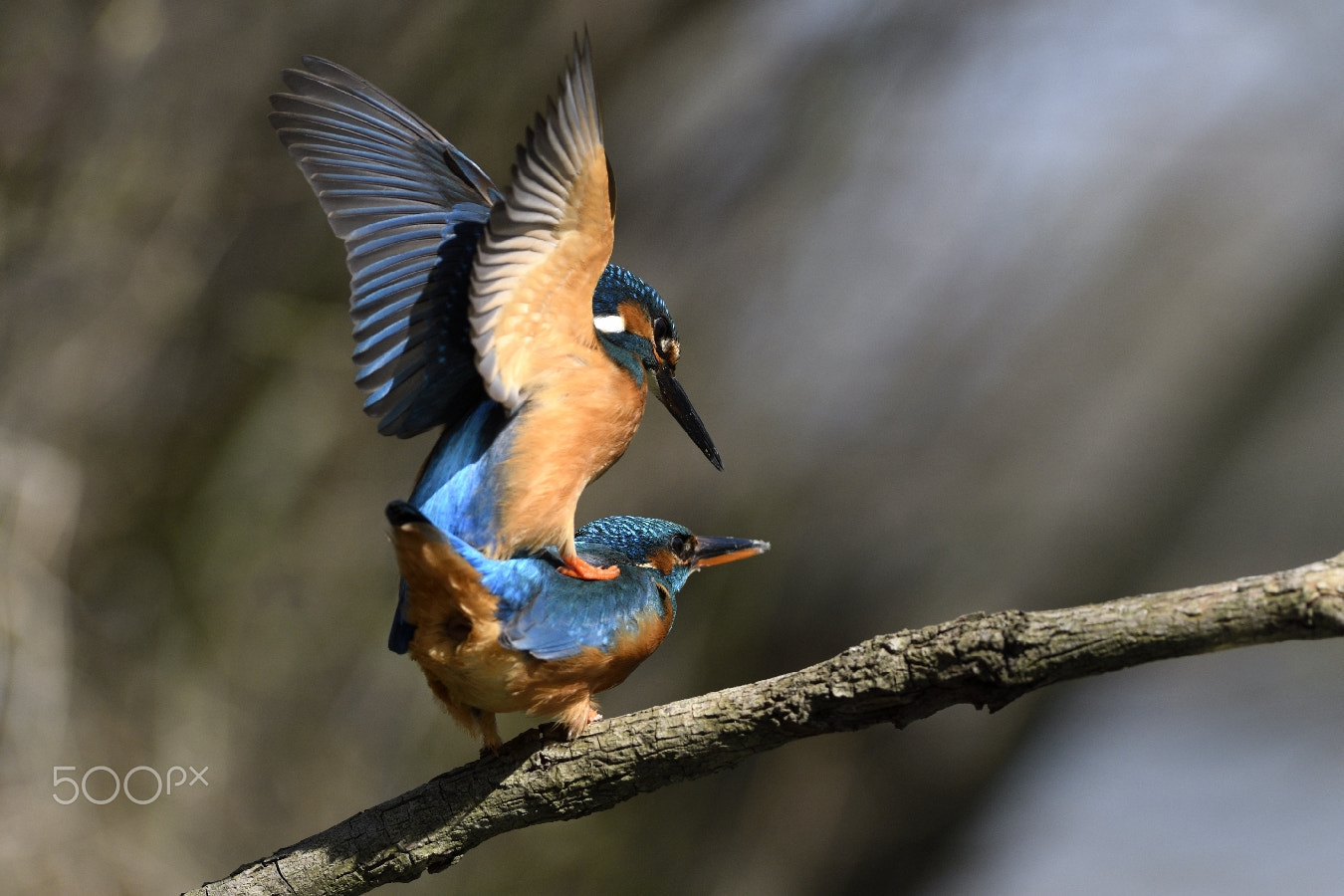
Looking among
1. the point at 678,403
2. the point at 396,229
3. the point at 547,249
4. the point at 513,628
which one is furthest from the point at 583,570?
the point at 396,229

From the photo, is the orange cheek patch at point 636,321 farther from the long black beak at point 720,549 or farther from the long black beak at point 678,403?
the long black beak at point 720,549

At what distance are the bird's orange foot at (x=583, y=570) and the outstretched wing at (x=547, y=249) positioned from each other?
36 centimetres

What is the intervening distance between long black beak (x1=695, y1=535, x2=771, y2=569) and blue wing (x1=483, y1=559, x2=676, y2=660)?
578mm

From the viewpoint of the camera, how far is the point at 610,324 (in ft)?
7.96

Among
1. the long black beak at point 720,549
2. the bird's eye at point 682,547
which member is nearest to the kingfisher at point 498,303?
the bird's eye at point 682,547

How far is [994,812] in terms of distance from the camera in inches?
203

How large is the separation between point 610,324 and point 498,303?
41 centimetres

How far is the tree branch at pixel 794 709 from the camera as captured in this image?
1569mm

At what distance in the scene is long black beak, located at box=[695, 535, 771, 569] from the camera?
3.06 m

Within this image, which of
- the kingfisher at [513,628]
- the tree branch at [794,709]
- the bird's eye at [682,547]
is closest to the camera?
the tree branch at [794,709]

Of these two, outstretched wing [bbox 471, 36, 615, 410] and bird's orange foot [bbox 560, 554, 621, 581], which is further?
bird's orange foot [bbox 560, 554, 621, 581]

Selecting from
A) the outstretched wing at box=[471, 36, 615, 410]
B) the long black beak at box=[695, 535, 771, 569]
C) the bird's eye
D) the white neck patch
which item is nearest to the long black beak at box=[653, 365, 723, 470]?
the white neck patch

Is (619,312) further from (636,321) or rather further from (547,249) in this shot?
(547,249)

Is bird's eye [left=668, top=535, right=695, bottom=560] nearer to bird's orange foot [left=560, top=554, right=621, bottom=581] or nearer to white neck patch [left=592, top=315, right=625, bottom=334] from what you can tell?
bird's orange foot [left=560, top=554, right=621, bottom=581]
